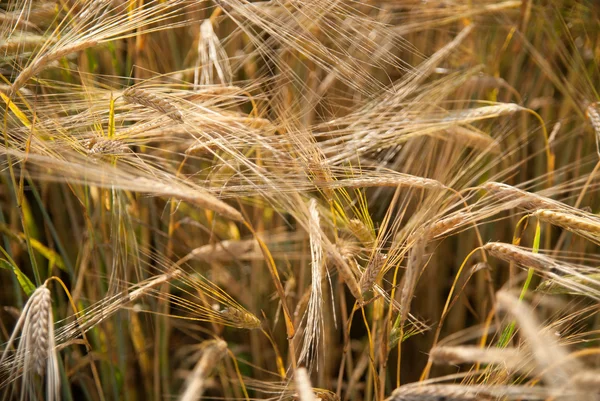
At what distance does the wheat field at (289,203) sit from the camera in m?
0.69

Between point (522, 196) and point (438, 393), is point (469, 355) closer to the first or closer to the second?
point (438, 393)

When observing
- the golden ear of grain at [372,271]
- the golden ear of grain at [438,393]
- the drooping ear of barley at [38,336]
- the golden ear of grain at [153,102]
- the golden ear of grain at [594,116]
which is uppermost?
the golden ear of grain at [153,102]

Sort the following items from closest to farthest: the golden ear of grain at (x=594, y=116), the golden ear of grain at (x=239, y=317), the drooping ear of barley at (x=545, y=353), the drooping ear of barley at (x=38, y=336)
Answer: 1. the drooping ear of barley at (x=545, y=353)
2. the drooping ear of barley at (x=38, y=336)
3. the golden ear of grain at (x=239, y=317)
4. the golden ear of grain at (x=594, y=116)

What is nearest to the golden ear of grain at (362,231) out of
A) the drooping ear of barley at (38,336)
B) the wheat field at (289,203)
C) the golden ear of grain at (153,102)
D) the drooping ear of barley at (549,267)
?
the wheat field at (289,203)

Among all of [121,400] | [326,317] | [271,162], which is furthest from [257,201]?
[121,400]

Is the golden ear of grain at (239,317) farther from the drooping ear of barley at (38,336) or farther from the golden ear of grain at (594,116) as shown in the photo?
the golden ear of grain at (594,116)

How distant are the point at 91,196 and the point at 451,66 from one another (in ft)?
2.75

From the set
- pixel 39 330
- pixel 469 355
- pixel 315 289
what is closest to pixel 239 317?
pixel 315 289

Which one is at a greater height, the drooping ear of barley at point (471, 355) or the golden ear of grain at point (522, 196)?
the golden ear of grain at point (522, 196)

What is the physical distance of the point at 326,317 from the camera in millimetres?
1078

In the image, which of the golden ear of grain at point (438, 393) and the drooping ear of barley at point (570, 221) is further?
the drooping ear of barley at point (570, 221)

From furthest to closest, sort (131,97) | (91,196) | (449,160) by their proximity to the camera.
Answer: (91,196) → (449,160) → (131,97)

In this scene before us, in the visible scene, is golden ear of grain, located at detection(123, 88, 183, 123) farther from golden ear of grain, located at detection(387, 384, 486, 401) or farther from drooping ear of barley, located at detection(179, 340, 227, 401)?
golden ear of grain, located at detection(387, 384, 486, 401)

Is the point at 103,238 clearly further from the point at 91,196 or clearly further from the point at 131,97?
the point at 131,97
